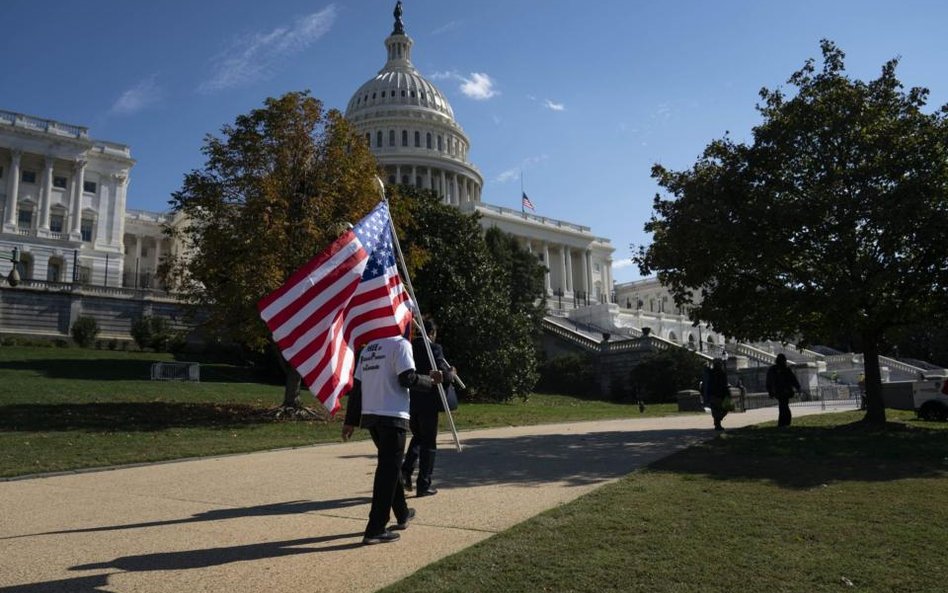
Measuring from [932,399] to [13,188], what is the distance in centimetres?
7620

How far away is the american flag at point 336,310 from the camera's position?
713 cm

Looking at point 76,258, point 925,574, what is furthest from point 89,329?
point 925,574

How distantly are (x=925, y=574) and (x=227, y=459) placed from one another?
11002 mm

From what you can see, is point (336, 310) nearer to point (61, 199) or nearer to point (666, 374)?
point (666, 374)

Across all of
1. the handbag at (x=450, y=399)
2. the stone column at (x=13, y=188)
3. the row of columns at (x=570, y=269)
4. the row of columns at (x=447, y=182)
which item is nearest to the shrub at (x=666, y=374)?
the handbag at (x=450, y=399)

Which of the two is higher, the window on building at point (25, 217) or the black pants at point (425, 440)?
the window on building at point (25, 217)

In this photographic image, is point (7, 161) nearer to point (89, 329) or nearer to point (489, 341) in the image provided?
point (89, 329)

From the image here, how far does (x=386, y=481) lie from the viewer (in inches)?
244

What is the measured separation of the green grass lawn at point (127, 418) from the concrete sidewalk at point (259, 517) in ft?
6.27

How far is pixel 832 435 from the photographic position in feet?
48.5

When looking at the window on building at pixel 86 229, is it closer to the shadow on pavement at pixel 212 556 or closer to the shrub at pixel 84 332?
the shrub at pixel 84 332

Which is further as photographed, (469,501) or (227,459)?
(227,459)

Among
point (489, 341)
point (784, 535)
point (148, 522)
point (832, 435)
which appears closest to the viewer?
point (784, 535)

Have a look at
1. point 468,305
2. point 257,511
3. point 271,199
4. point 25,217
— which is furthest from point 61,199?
point 257,511
